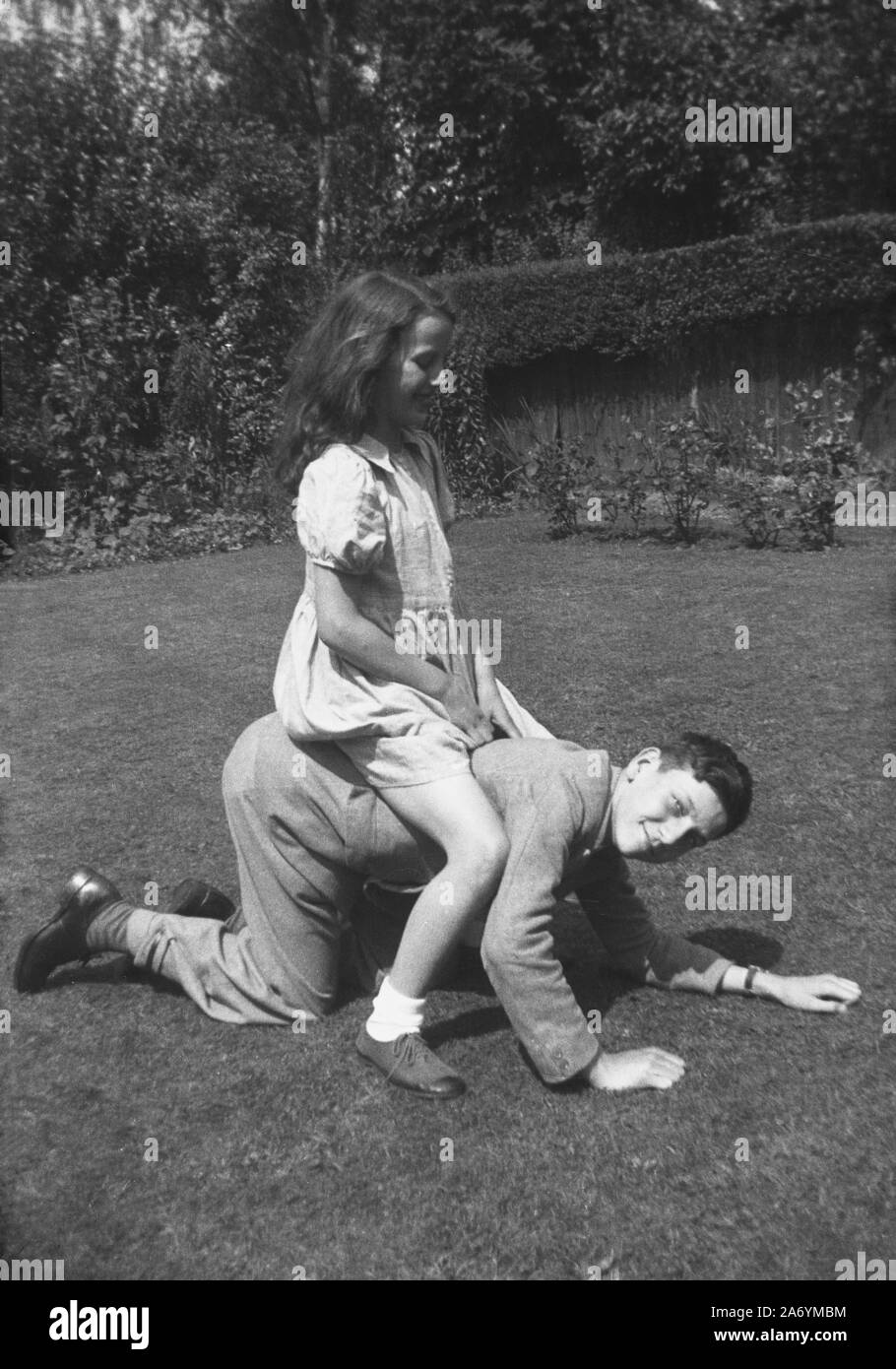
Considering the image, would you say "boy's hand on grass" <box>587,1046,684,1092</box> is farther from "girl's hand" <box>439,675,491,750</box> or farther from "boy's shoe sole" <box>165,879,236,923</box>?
"boy's shoe sole" <box>165,879,236,923</box>

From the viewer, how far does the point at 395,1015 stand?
123 inches

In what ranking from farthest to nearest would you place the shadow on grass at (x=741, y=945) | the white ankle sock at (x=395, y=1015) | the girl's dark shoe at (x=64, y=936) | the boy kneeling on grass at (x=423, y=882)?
the shadow on grass at (x=741, y=945) < the girl's dark shoe at (x=64, y=936) < the white ankle sock at (x=395, y=1015) < the boy kneeling on grass at (x=423, y=882)

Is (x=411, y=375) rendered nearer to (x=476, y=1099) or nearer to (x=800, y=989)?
(x=476, y=1099)

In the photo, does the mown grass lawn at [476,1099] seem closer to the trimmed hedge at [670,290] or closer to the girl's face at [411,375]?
the girl's face at [411,375]

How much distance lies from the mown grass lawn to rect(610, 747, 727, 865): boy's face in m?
0.54

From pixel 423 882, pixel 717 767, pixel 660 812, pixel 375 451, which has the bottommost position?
pixel 423 882

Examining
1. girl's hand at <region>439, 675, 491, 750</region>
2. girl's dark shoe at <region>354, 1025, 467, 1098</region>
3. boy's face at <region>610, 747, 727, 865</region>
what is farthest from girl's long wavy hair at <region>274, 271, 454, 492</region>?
girl's dark shoe at <region>354, 1025, 467, 1098</region>

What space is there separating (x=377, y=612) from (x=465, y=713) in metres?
0.34

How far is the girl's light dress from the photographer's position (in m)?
3.08

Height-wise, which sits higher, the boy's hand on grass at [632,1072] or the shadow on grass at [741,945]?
the shadow on grass at [741,945]

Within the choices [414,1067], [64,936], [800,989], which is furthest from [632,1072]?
[64,936]

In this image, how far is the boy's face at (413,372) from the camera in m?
3.16

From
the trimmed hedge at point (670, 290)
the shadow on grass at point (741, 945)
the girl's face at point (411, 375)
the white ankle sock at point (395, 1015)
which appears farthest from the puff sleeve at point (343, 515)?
the trimmed hedge at point (670, 290)

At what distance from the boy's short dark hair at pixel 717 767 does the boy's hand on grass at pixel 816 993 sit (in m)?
0.56
